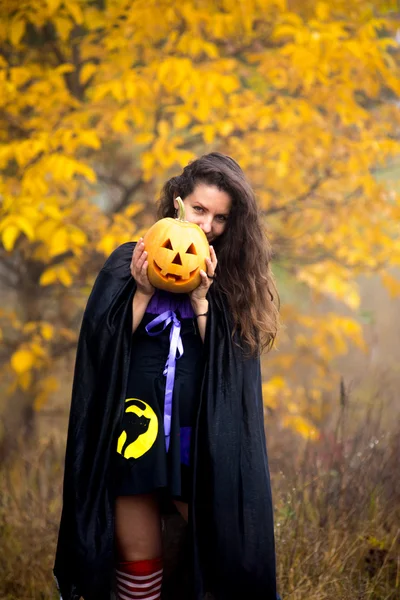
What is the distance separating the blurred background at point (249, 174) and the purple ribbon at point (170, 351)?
1.15 meters

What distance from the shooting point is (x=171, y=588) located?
2.70 m

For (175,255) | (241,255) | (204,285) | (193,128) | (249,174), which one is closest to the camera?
(175,255)

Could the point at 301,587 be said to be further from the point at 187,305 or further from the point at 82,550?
the point at 187,305

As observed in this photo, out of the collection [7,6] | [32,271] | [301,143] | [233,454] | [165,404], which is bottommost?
[233,454]

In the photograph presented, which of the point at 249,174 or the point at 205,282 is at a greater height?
the point at 249,174

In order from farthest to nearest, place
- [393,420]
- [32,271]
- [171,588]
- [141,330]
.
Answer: [393,420]
[32,271]
[171,588]
[141,330]

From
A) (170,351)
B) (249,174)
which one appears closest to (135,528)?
(170,351)

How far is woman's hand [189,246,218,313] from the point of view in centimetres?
224

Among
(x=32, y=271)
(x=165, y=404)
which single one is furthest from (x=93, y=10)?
(x=165, y=404)

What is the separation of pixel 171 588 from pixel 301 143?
9.51ft

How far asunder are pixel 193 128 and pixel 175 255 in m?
2.10

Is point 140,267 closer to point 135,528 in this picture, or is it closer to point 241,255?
point 241,255

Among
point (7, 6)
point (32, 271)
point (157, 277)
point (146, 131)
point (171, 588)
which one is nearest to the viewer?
point (157, 277)

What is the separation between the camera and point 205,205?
7.81ft
